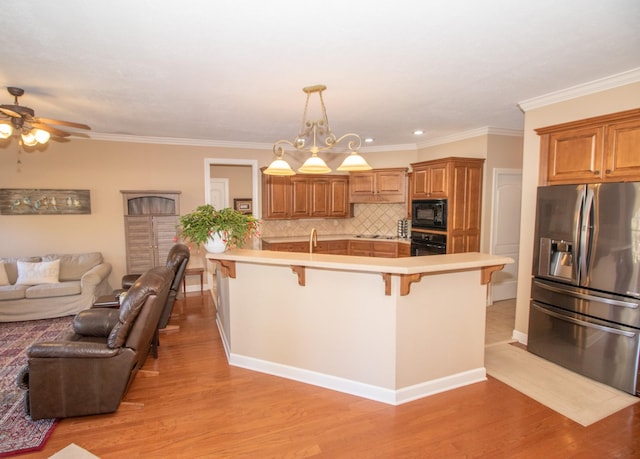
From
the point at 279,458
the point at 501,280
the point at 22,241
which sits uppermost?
the point at 22,241

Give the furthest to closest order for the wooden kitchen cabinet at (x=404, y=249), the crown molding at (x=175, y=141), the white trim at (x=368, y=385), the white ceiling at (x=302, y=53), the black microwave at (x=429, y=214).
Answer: the wooden kitchen cabinet at (x=404, y=249) < the crown molding at (x=175, y=141) < the black microwave at (x=429, y=214) < the white trim at (x=368, y=385) < the white ceiling at (x=302, y=53)

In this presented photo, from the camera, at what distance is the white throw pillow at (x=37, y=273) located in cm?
466

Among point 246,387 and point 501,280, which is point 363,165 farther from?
point 501,280

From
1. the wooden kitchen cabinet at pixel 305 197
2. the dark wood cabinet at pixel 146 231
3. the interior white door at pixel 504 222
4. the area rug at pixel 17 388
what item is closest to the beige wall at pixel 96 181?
the dark wood cabinet at pixel 146 231

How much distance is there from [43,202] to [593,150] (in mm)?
7002

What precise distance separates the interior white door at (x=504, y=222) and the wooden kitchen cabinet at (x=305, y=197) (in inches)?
104

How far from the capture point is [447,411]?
2.65 metres

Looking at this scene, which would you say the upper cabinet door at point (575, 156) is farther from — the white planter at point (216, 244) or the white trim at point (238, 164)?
the white trim at point (238, 164)

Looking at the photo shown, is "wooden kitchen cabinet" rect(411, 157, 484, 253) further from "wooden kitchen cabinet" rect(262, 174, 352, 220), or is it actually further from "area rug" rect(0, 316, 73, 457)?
"area rug" rect(0, 316, 73, 457)

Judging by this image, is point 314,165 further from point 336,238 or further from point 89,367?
point 336,238

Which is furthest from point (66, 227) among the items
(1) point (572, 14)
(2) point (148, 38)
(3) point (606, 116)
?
(3) point (606, 116)

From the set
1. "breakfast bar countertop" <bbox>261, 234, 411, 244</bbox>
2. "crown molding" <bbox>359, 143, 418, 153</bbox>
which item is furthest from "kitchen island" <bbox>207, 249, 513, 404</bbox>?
"crown molding" <bbox>359, 143, 418, 153</bbox>

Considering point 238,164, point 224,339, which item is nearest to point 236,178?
point 238,164

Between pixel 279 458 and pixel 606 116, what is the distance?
12.3 ft
